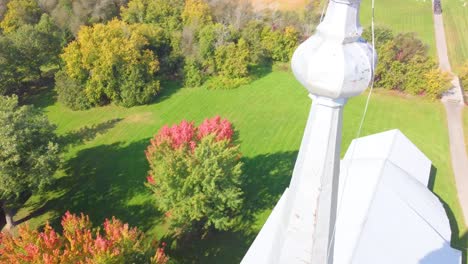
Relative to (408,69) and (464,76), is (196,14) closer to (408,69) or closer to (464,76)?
(408,69)

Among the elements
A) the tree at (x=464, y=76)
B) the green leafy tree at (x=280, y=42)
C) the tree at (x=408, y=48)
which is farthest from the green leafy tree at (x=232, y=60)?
the tree at (x=464, y=76)

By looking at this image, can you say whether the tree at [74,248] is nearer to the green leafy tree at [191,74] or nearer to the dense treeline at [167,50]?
the dense treeline at [167,50]

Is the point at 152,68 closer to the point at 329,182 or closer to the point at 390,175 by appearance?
the point at 390,175

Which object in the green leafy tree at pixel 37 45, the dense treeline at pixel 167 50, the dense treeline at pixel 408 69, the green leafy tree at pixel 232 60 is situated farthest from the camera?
the green leafy tree at pixel 232 60

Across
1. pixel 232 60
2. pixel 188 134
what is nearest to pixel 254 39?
pixel 232 60

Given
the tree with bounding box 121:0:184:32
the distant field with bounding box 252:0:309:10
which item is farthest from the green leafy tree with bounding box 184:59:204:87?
the distant field with bounding box 252:0:309:10

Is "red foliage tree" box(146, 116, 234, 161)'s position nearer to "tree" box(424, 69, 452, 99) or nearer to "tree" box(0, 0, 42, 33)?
"tree" box(424, 69, 452, 99)
